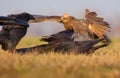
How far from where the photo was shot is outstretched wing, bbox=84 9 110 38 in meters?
10.7

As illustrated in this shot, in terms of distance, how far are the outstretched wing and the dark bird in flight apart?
2047 millimetres

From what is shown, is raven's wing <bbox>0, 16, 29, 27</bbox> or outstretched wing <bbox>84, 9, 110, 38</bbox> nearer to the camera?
raven's wing <bbox>0, 16, 29, 27</bbox>

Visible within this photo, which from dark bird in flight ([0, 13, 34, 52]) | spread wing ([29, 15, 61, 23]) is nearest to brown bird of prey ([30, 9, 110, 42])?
spread wing ([29, 15, 61, 23])

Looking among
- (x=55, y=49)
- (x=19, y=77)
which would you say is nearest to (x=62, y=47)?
(x=55, y=49)

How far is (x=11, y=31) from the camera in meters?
9.32

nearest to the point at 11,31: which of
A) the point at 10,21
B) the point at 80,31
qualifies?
the point at 10,21

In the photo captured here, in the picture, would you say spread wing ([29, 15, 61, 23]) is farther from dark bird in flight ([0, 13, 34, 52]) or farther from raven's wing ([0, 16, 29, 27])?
raven's wing ([0, 16, 29, 27])

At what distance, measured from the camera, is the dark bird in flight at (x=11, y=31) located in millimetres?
9117

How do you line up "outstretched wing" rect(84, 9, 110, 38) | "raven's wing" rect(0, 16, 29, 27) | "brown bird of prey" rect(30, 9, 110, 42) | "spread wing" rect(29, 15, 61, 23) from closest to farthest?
"raven's wing" rect(0, 16, 29, 27) < "spread wing" rect(29, 15, 61, 23) < "brown bird of prey" rect(30, 9, 110, 42) < "outstretched wing" rect(84, 9, 110, 38)

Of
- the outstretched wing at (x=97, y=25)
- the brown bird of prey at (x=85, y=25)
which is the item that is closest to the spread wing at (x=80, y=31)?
the brown bird of prey at (x=85, y=25)

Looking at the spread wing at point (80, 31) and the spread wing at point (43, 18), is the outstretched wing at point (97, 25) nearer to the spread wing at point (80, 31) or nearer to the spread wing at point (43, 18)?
the spread wing at point (80, 31)

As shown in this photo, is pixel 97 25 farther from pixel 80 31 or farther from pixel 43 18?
pixel 43 18

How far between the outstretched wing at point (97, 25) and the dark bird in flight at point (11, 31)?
205 centimetres

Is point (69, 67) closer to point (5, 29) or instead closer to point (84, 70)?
point (84, 70)
